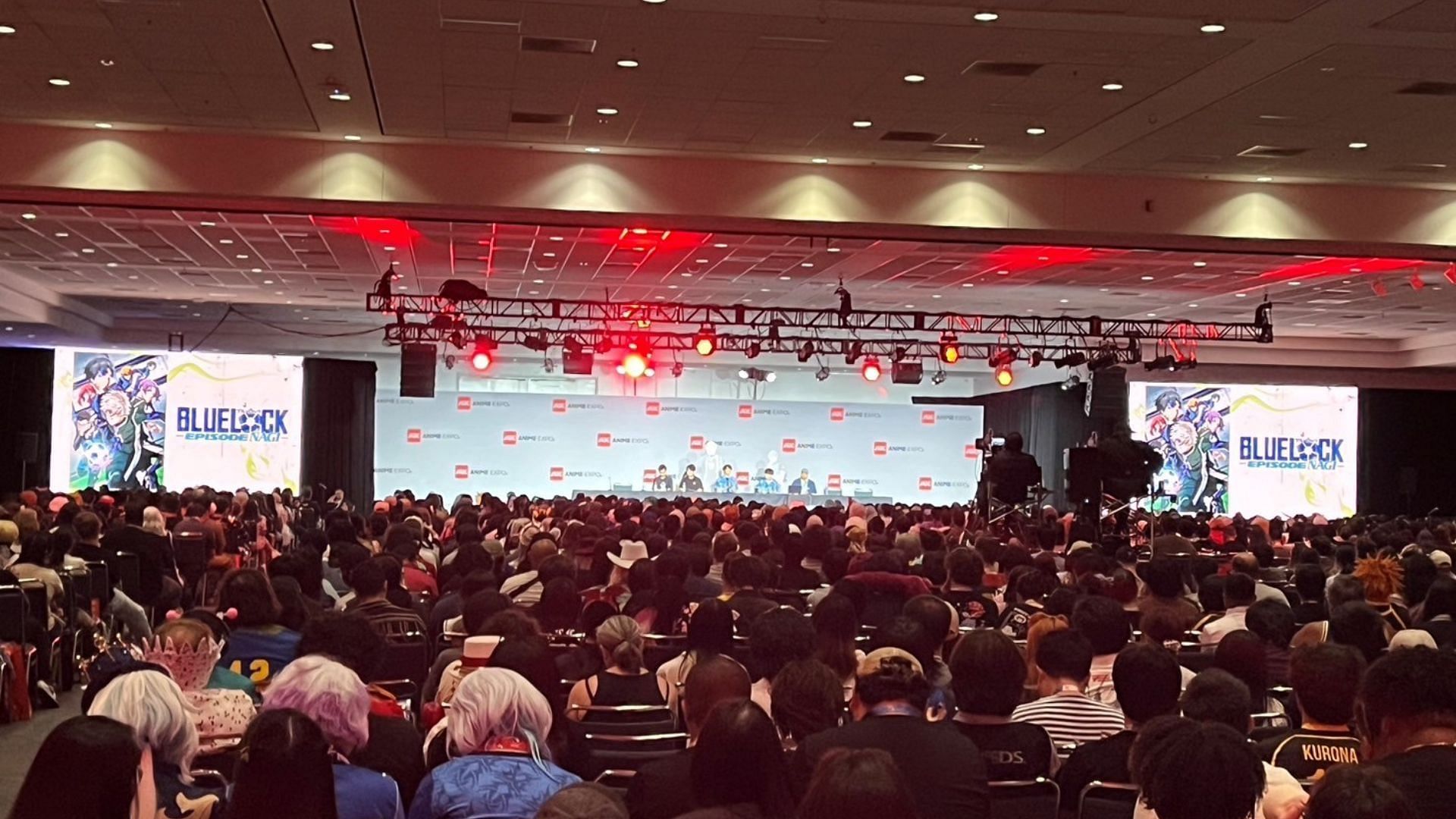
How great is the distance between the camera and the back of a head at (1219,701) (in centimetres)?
515

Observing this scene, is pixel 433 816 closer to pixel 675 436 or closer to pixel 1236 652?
pixel 1236 652

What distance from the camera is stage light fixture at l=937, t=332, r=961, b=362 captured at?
2320 centimetres

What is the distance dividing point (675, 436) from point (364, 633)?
95.3ft

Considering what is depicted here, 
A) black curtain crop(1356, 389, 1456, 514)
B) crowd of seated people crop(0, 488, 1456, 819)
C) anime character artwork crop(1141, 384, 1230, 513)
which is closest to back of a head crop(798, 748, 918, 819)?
crowd of seated people crop(0, 488, 1456, 819)

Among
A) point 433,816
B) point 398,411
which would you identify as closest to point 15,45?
point 433,816

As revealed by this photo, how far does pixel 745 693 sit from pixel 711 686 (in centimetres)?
11

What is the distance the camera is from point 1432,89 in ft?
33.9

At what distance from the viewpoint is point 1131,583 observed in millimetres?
10727

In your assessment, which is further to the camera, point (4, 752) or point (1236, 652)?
point (4, 752)

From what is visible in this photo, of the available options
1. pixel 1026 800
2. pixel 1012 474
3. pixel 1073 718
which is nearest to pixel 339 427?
pixel 1012 474

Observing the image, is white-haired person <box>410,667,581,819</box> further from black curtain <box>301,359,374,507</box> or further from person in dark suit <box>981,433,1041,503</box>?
black curtain <box>301,359,374,507</box>

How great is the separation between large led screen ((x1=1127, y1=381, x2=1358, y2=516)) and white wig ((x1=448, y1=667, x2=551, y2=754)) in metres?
29.8

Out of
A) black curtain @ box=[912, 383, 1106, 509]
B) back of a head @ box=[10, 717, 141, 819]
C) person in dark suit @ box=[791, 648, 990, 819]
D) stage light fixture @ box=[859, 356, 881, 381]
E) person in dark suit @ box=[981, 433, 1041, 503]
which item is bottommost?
person in dark suit @ box=[791, 648, 990, 819]

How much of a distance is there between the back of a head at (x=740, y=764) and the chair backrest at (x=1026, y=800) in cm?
123
